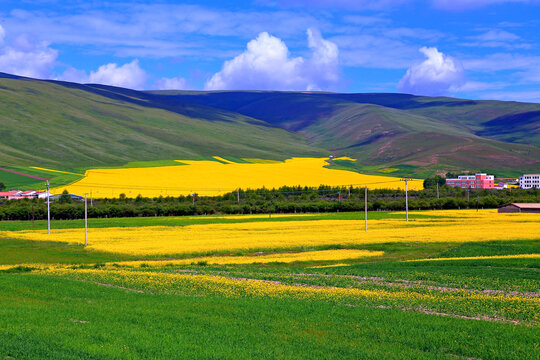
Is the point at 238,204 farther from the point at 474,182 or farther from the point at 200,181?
the point at 474,182

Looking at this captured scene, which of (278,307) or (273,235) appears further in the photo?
(273,235)

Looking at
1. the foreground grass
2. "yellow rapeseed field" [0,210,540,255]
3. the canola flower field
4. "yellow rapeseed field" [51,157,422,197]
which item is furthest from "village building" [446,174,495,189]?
the foreground grass

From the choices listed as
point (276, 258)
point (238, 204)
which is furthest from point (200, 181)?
point (276, 258)

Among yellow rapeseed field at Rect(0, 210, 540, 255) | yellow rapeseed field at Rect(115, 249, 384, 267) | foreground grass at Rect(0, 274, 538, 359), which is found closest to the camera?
foreground grass at Rect(0, 274, 538, 359)

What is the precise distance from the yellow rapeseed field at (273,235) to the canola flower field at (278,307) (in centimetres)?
532

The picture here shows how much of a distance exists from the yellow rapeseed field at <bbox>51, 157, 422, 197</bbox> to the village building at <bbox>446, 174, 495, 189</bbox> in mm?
16740

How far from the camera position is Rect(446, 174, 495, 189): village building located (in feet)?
628

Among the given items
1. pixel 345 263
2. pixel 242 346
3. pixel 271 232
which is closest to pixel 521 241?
pixel 345 263

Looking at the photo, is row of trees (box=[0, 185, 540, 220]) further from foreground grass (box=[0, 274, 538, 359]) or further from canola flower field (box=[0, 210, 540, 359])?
foreground grass (box=[0, 274, 538, 359])

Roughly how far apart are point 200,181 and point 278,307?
459 feet

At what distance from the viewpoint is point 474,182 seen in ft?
632

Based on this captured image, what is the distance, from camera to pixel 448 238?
5978cm

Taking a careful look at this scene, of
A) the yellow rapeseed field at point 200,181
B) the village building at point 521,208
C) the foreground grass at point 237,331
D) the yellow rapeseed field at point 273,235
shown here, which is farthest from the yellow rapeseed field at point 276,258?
the yellow rapeseed field at point 200,181

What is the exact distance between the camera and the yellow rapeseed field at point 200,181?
143250 millimetres
